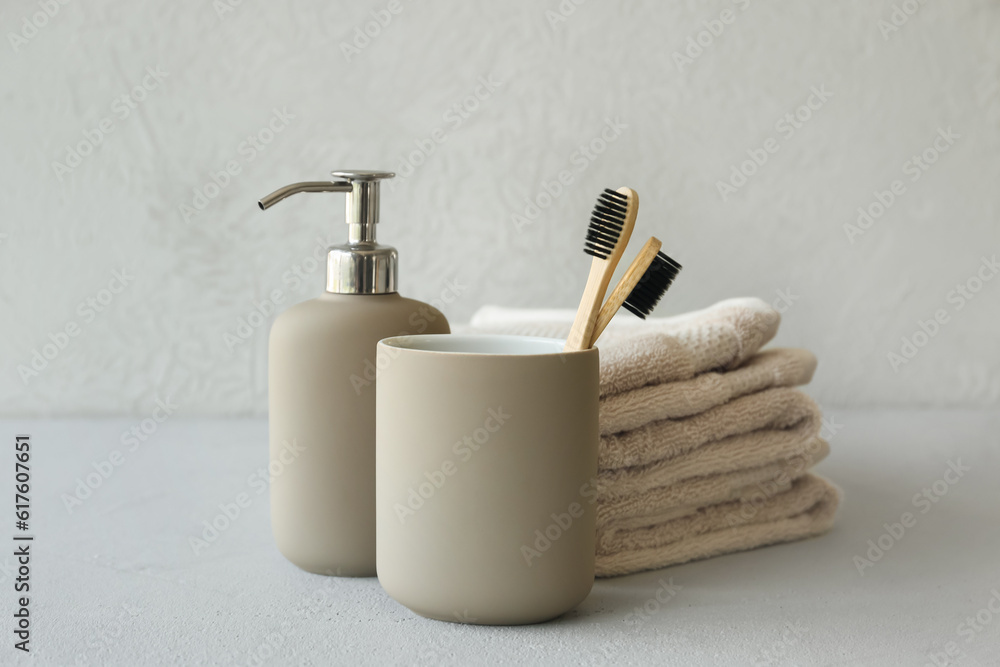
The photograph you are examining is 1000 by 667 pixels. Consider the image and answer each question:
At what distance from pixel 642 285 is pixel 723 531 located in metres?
0.20

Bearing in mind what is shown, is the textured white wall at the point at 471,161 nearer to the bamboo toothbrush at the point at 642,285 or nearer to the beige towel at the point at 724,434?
the beige towel at the point at 724,434

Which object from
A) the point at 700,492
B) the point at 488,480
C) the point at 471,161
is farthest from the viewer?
the point at 471,161

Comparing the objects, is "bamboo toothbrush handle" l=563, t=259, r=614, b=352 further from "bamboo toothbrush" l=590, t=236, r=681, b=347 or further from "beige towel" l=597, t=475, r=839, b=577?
"beige towel" l=597, t=475, r=839, b=577

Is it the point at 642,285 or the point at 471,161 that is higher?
the point at 471,161

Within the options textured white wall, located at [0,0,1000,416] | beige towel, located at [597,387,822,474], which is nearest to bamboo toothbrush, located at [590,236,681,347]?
beige towel, located at [597,387,822,474]

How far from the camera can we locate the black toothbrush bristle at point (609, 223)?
1.36 ft

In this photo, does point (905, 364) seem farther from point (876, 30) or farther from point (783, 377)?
point (783, 377)

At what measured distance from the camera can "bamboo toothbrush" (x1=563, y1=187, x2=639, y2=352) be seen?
1.35ft

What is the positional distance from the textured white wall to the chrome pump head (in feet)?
1.53

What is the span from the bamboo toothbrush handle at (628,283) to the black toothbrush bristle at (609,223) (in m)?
0.02

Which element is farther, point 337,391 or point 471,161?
point 471,161

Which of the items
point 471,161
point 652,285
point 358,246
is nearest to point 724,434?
point 652,285

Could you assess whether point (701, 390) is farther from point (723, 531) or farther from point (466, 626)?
point (466, 626)

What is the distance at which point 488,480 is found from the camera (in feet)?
1.35
